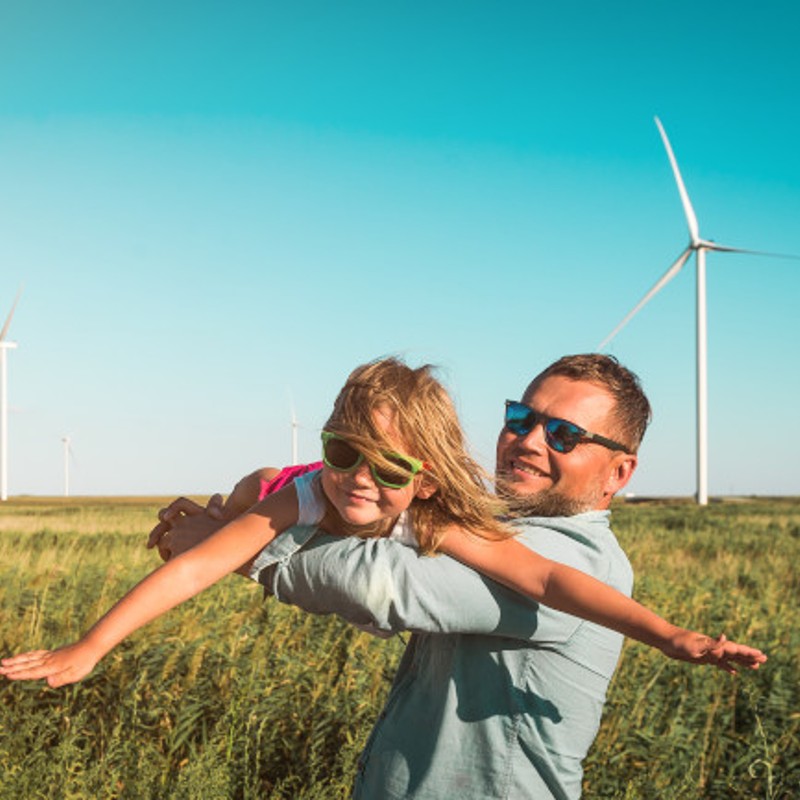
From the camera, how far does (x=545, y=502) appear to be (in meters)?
2.73

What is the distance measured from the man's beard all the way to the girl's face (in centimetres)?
43

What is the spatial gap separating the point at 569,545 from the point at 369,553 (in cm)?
50

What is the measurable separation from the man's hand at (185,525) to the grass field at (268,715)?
5.98ft

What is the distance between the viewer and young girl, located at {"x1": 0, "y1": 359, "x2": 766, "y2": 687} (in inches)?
80.8

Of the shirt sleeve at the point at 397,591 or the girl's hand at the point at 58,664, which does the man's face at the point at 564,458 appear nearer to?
the shirt sleeve at the point at 397,591

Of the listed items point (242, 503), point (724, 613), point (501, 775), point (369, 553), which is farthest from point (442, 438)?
point (724, 613)

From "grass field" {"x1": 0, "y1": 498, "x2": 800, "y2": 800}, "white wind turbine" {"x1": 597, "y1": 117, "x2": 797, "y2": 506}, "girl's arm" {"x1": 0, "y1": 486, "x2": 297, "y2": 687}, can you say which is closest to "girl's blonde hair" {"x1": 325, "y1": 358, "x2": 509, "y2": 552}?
"girl's arm" {"x1": 0, "y1": 486, "x2": 297, "y2": 687}

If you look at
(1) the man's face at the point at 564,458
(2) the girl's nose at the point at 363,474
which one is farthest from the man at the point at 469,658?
(1) the man's face at the point at 564,458

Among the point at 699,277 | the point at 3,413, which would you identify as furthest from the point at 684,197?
the point at 3,413

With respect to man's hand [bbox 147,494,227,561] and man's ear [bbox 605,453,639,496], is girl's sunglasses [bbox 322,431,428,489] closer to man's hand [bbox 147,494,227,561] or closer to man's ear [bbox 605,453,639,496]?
man's hand [bbox 147,494,227,561]

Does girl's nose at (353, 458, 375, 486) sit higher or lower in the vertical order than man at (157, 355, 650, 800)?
higher

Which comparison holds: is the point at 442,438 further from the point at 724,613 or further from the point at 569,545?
the point at 724,613

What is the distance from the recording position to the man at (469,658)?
79.4 inches

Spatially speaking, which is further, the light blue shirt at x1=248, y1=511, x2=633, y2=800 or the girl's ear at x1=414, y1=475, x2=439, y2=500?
the girl's ear at x1=414, y1=475, x2=439, y2=500
